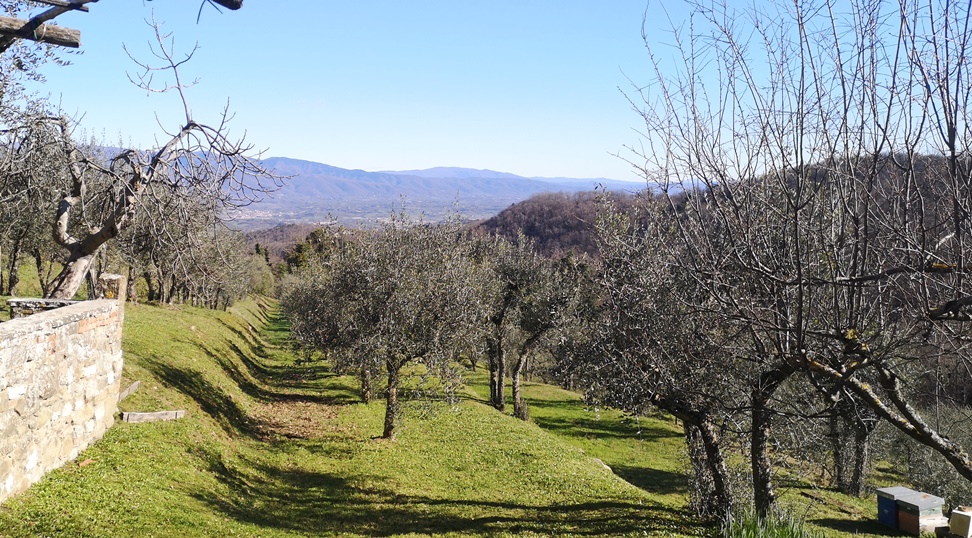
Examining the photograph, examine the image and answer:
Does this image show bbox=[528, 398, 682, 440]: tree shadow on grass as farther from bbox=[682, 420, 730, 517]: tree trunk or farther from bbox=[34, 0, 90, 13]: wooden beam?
bbox=[34, 0, 90, 13]: wooden beam

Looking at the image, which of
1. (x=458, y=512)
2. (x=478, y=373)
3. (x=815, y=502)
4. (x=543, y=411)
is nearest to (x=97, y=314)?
(x=458, y=512)

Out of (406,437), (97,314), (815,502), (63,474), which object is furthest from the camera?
(815,502)

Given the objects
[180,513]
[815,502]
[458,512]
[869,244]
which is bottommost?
[815,502]

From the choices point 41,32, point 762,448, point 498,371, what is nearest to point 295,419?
point 498,371

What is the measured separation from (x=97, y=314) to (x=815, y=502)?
82.1 feet

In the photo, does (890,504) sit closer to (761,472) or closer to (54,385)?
(761,472)

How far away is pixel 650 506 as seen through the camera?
596 inches

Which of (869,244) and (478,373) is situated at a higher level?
(869,244)

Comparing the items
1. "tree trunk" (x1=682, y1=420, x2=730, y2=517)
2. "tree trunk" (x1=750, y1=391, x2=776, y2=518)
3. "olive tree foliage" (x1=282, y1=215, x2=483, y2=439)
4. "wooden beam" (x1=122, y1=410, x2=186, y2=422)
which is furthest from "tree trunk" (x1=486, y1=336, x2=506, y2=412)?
"tree trunk" (x1=750, y1=391, x2=776, y2=518)

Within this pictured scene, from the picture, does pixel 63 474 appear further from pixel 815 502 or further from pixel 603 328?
pixel 815 502

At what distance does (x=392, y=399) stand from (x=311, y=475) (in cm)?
406

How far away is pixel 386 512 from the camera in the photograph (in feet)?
46.7

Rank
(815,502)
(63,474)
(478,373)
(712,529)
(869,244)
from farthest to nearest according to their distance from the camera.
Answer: (478,373) → (815,502) → (712,529) → (63,474) → (869,244)

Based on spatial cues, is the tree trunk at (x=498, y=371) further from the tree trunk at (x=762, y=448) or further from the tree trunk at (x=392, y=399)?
the tree trunk at (x=762, y=448)
